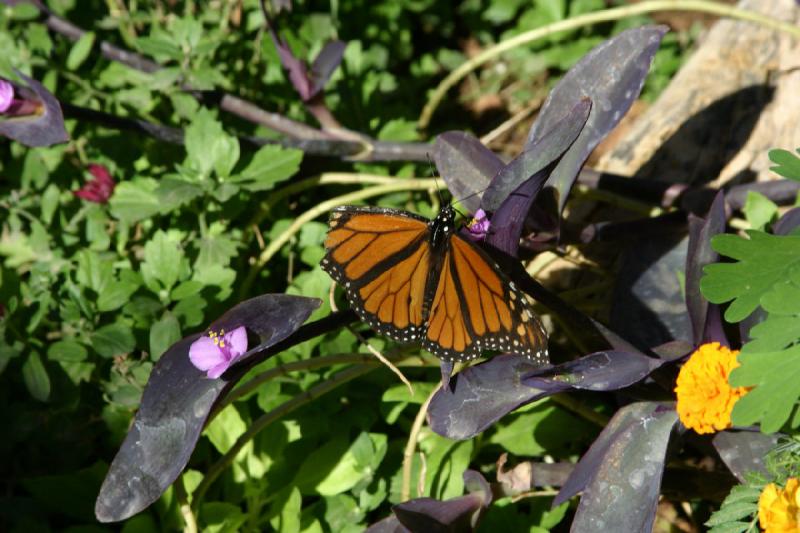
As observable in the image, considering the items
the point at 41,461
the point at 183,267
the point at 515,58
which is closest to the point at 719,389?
→ the point at 183,267

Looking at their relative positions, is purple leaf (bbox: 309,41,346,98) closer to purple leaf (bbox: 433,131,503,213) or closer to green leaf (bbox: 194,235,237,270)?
green leaf (bbox: 194,235,237,270)

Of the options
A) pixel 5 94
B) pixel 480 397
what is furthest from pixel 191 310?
pixel 480 397

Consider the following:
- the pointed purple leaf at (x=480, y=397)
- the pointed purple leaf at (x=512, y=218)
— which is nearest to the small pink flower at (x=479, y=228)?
the pointed purple leaf at (x=512, y=218)

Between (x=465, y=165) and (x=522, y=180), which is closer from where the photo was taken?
(x=522, y=180)

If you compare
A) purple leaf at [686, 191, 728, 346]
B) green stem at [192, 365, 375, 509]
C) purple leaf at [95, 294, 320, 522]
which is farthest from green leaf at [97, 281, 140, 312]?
purple leaf at [686, 191, 728, 346]

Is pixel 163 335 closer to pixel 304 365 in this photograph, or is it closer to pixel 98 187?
pixel 304 365

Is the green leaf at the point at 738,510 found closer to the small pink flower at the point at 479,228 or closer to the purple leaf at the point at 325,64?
the small pink flower at the point at 479,228
